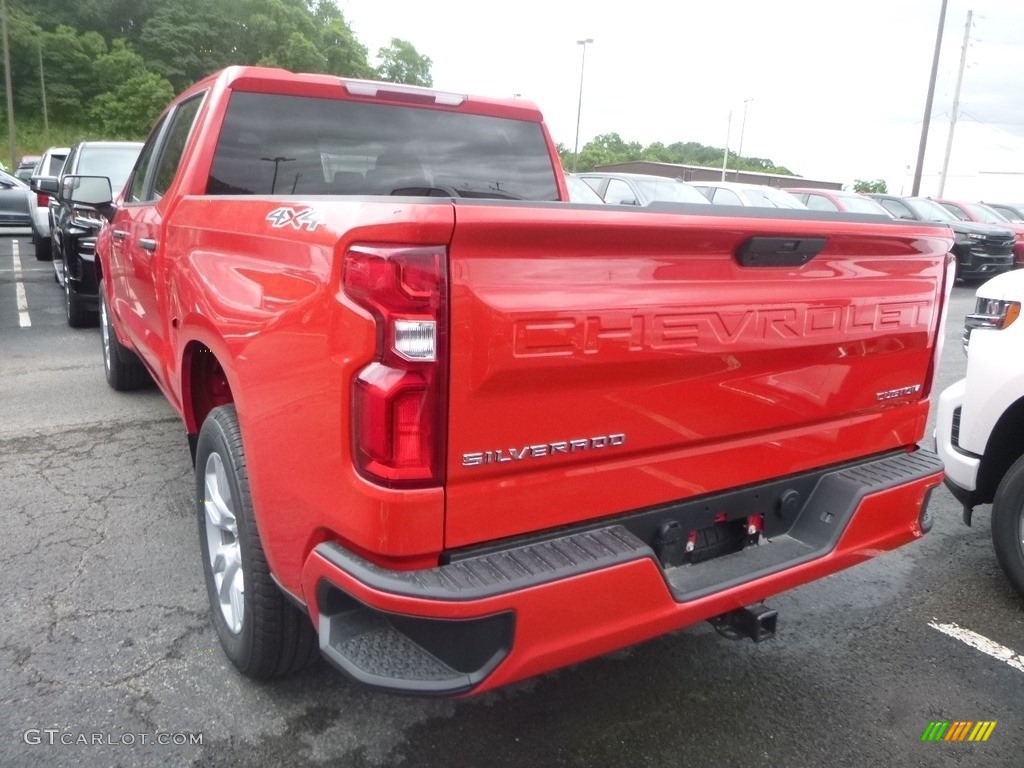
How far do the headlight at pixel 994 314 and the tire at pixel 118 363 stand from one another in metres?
5.05

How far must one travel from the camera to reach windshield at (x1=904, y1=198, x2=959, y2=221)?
17516 millimetres

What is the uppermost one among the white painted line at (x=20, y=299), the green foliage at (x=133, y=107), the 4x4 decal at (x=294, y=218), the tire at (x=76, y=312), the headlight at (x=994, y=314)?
the green foliage at (x=133, y=107)

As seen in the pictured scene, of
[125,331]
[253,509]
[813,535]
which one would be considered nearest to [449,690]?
[253,509]

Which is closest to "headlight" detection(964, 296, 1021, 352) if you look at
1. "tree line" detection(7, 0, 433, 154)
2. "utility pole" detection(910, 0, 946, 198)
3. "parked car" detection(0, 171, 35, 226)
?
"parked car" detection(0, 171, 35, 226)

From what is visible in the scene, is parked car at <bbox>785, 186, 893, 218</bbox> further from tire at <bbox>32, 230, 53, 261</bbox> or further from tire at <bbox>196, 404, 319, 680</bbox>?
tire at <bbox>196, 404, 319, 680</bbox>

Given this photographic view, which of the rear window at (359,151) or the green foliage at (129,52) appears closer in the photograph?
the rear window at (359,151)

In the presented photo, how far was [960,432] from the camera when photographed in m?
3.54

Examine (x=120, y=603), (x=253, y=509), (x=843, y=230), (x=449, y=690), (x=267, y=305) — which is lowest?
(x=120, y=603)

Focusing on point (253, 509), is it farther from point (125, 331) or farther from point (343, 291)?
point (125, 331)

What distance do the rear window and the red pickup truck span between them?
55 centimetres

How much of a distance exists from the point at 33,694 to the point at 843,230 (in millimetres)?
2819

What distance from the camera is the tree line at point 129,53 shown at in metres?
49.1

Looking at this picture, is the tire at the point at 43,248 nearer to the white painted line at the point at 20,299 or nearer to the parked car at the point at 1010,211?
the white painted line at the point at 20,299

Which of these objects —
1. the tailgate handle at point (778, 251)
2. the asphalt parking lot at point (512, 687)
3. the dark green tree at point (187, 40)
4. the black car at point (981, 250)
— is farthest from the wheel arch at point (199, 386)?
the dark green tree at point (187, 40)
